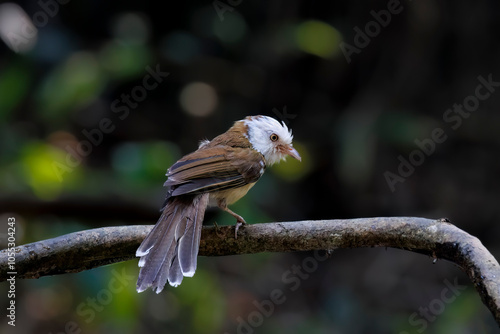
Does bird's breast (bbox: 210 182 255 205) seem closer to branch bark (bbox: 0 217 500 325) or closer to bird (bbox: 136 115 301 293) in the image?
bird (bbox: 136 115 301 293)

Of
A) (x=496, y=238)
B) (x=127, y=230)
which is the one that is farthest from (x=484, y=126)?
(x=127, y=230)

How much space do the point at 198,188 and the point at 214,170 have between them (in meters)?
0.24

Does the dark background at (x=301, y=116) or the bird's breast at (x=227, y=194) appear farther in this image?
the dark background at (x=301, y=116)

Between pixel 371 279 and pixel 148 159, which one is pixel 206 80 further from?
pixel 371 279

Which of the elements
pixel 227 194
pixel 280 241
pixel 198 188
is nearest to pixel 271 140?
pixel 227 194

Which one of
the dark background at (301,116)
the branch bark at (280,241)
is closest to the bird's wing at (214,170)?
the branch bark at (280,241)

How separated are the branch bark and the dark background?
220 cm

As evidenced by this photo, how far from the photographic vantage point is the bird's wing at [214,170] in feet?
11.2

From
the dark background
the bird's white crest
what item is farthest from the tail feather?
the dark background

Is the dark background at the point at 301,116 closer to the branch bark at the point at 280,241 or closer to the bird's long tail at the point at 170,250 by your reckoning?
the bird's long tail at the point at 170,250

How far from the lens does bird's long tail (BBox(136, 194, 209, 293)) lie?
2.97m

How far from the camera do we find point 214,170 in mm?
3570

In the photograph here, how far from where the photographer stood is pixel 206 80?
7.09 m

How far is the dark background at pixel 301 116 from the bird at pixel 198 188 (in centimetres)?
136
